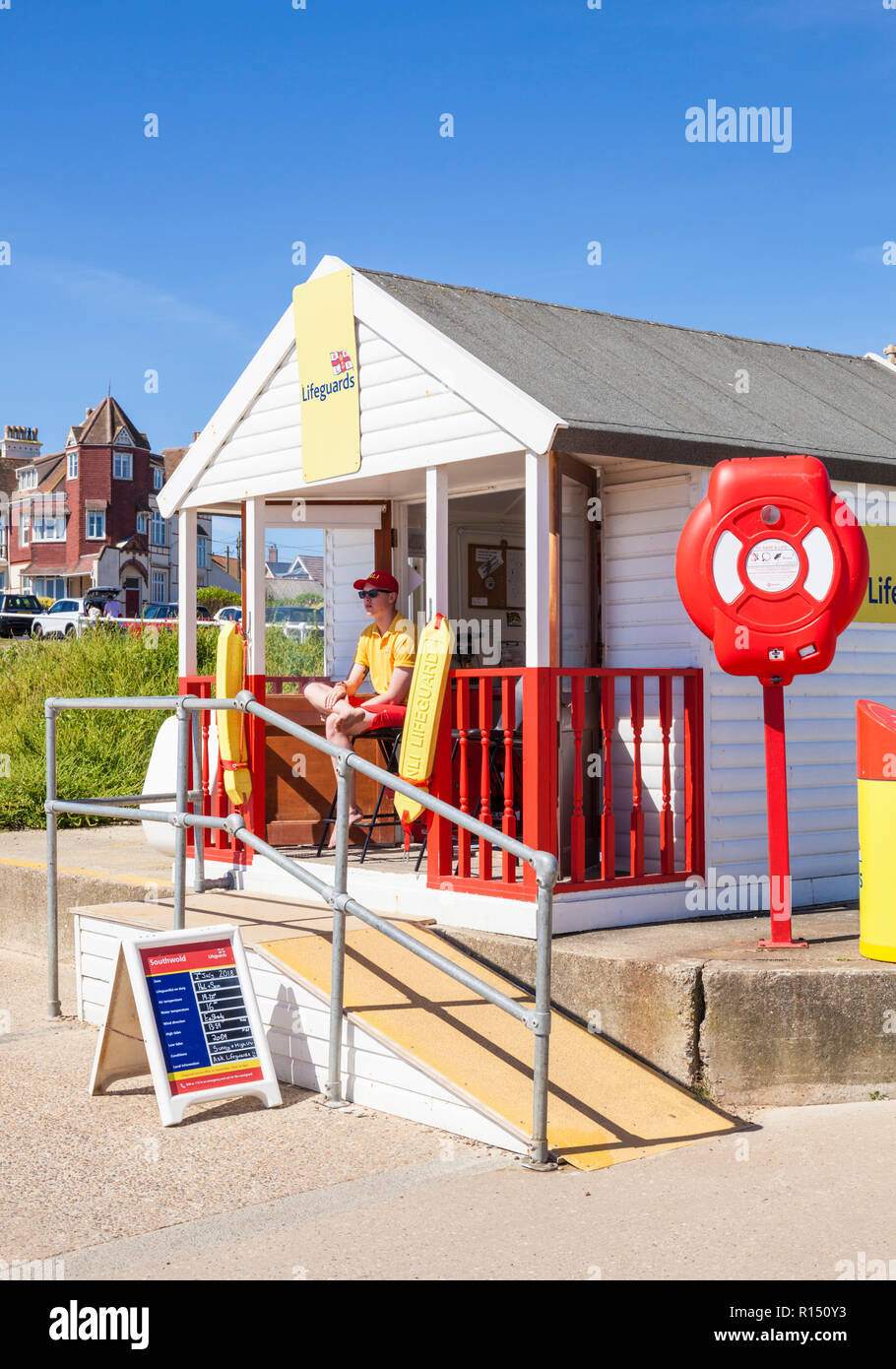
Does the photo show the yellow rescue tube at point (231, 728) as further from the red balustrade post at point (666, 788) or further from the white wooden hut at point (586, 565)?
the red balustrade post at point (666, 788)

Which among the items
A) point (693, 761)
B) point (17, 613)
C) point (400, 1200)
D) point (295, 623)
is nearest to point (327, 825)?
point (693, 761)

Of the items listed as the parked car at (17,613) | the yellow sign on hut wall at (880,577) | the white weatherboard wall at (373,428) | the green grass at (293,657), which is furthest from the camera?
the parked car at (17,613)

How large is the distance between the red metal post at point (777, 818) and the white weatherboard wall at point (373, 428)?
5.42ft

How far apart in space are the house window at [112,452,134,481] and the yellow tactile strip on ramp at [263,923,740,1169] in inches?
2450

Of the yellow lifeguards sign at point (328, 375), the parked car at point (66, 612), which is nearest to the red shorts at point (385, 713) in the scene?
the yellow lifeguards sign at point (328, 375)

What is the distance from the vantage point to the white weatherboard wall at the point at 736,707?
703 cm

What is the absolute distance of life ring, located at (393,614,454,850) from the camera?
258 inches

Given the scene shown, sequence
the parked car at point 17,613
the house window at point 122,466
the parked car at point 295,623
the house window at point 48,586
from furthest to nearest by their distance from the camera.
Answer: the house window at point 48,586 → the house window at point 122,466 → the parked car at point 17,613 → the parked car at point 295,623

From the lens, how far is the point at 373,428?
7344 millimetres

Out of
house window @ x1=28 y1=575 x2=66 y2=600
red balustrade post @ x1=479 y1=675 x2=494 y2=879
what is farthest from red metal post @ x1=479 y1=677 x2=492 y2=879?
house window @ x1=28 y1=575 x2=66 y2=600

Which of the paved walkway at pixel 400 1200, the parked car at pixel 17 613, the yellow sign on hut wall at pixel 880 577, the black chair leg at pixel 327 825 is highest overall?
the parked car at pixel 17 613

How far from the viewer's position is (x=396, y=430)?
7184 mm

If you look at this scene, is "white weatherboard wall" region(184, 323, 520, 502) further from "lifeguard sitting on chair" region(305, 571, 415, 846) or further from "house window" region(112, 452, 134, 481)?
"house window" region(112, 452, 134, 481)
